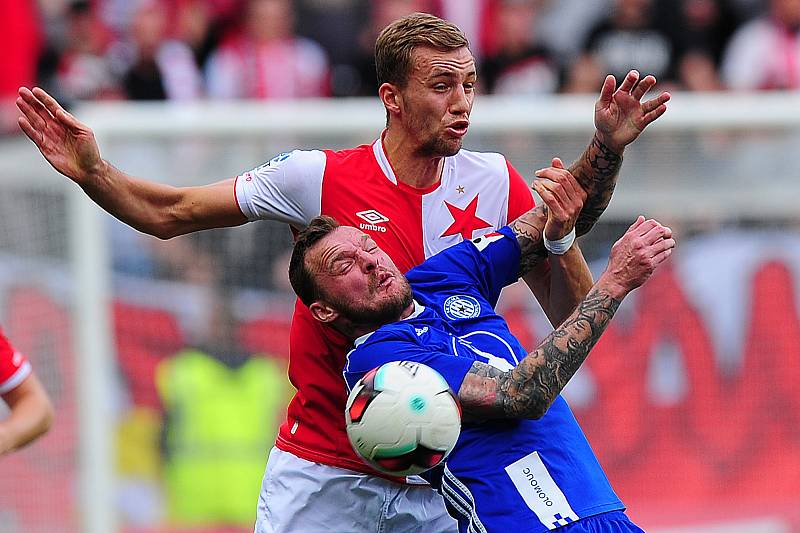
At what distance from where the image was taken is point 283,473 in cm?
540

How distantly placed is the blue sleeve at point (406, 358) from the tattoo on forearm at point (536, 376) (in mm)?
34

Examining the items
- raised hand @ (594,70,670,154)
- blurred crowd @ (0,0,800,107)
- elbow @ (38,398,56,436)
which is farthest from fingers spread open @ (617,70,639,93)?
blurred crowd @ (0,0,800,107)

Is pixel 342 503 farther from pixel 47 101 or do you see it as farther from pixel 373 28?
pixel 373 28

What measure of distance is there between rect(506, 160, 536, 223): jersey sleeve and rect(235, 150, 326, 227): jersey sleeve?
73cm

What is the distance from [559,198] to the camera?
4836 mm

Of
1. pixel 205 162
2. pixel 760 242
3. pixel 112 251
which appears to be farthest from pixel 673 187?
pixel 112 251

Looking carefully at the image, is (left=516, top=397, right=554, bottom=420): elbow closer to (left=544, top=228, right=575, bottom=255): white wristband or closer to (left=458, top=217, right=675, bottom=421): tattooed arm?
(left=458, top=217, right=675, bottom=421): tattooed arm

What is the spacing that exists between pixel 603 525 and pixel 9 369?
2.82 m

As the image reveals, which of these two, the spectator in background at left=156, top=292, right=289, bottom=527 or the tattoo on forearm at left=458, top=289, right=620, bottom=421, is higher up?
the tattoo on forearm at left=458, top=289, right=620, bottom=421

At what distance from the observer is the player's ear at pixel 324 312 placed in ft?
15.8

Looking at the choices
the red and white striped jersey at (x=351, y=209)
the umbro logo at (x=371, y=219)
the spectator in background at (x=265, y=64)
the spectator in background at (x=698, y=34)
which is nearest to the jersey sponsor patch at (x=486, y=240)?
the red and white striped jersey at (x=351, y=209)

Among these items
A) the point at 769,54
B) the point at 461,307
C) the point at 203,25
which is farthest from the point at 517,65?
the point at 461,307

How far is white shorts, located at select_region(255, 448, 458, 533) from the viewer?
5297 mm

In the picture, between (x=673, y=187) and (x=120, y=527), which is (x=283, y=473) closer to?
(x=120, y=527)
